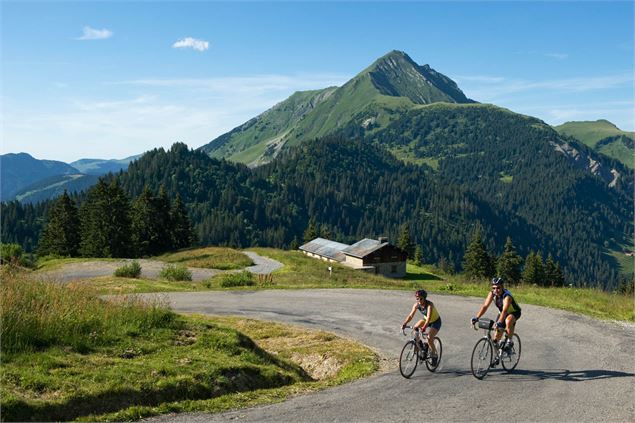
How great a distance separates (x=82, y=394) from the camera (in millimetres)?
10492

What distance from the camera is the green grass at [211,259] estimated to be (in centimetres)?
5581

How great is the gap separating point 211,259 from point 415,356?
159 ft

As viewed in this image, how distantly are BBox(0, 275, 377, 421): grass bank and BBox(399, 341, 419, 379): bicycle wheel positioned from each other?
155 cm

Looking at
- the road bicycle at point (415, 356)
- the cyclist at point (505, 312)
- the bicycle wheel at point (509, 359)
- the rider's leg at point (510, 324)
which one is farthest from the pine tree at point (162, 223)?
the rider's leg at point (510, 324)

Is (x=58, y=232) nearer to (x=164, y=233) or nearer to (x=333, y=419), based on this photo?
(x=164, y=233)

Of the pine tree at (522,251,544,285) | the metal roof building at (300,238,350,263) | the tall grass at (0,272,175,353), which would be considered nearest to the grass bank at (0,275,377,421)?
the tall grass at (0,272,175,353)

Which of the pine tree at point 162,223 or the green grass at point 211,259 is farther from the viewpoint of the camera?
the pine tree at point 162,223

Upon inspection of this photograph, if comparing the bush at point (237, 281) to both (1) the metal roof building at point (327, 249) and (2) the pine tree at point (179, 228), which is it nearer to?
(2) the pine tree at point (179, 228)

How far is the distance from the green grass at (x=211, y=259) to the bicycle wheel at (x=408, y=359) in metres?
42.7

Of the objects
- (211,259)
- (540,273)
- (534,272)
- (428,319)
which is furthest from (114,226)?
(540,273)

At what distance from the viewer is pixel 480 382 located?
14203 mm

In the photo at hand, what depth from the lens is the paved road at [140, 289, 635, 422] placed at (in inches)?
452

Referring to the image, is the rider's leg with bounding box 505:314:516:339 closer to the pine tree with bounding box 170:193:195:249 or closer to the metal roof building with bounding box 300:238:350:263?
the metal roof building with bounding box 300:238:350:263

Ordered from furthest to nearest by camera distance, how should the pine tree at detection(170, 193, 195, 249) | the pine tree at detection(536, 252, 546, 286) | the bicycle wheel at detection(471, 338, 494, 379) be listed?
the pine tree at detection(536, 252, 546, 286)
the pine tree at detection(170, 193, 195, 249)
the bicycle wheel at detection(471, 338, 494, 379)
